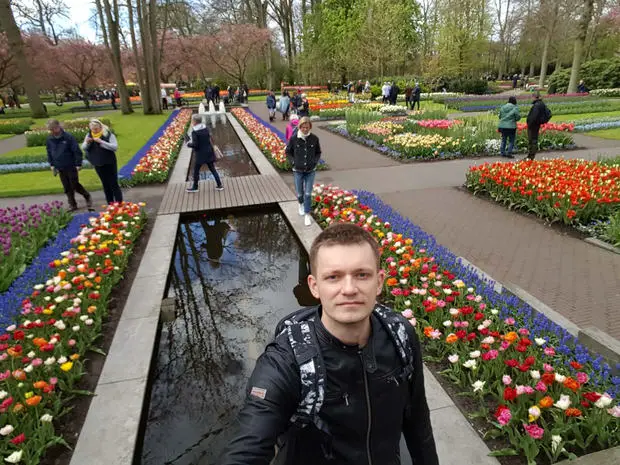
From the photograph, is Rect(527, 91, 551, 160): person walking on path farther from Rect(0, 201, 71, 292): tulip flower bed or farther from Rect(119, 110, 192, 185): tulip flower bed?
Rect(0, 201, 71, 292): tulip flower bed

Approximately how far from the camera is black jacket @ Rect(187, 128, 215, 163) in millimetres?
8805

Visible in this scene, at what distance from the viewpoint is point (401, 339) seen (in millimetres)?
1494

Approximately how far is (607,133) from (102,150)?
54.7ft

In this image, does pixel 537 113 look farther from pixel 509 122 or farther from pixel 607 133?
pixel 607 133

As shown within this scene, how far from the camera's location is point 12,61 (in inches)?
1268

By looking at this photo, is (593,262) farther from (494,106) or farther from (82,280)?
(494,106)

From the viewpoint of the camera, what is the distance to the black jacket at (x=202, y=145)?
880 centimetres

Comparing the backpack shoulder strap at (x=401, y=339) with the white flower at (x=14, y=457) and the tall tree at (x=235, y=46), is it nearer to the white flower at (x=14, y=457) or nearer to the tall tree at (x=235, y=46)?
the white flower at (x=14, y=457)

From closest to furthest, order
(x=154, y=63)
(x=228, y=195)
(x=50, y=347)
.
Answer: (x=50, y=347)
(x=228, y=195)
(x=154, y=63)

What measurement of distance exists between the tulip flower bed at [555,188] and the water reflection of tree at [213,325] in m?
4.37

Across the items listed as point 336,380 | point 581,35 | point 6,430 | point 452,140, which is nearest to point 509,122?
point 452,140

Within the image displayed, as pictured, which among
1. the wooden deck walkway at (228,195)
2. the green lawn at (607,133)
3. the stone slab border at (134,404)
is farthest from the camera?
the green lawn at (607,133)

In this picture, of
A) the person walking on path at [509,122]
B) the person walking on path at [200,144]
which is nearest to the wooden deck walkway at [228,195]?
the person walking on path at [200,144]

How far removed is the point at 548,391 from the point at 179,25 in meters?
55.2
